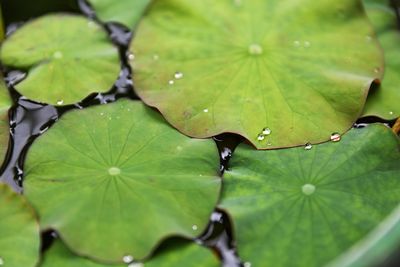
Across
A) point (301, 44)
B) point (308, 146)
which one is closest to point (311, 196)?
point (308, 146)

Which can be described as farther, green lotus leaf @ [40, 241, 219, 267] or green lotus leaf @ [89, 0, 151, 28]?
green lotus leaf @ [89, 0, 151, 28]

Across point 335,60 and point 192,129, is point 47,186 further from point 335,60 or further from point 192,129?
point 335,60

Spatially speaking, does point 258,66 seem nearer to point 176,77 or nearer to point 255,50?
point 255,50

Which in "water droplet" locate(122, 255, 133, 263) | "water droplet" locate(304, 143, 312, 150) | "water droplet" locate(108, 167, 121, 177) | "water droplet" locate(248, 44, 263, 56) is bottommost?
"water droplet" locate(122, 255, 133, 263)

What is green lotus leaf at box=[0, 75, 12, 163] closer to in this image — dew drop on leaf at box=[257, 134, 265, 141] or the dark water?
the dark water

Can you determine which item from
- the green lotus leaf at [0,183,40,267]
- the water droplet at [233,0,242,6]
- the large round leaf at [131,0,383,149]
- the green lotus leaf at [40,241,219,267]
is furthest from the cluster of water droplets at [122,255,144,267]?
the water droplet at [233,0,242,6]
